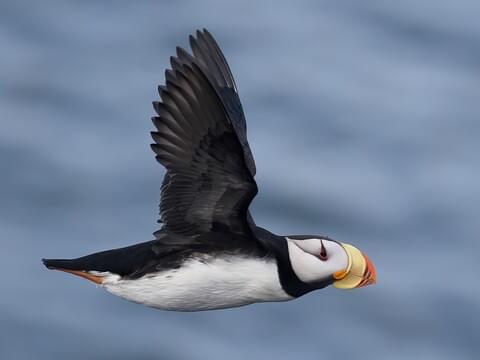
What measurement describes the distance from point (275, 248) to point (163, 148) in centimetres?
74

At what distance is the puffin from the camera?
28.8ft

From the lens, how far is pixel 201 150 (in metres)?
8.83

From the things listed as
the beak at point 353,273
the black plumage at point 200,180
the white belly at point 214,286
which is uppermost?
the black plumage at point 200,180

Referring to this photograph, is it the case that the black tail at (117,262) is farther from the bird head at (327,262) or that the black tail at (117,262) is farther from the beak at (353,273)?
the beak at (353,273)

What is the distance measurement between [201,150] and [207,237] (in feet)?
1.76

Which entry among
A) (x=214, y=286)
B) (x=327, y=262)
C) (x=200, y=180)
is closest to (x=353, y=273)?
(x=327, y=262)

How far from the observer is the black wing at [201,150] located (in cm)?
875

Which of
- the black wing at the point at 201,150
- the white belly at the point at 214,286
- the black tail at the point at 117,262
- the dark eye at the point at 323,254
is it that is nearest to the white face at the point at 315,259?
the dark eye at the point at 323,254

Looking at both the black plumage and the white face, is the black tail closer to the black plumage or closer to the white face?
the black plumage

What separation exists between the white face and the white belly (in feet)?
0.39

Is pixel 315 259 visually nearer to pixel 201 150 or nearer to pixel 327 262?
pixel 327 262

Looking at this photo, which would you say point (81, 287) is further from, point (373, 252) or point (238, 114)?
point (238, 114)

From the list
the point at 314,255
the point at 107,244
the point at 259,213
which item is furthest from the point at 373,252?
the point at 314,255

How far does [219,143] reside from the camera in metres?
8.73
